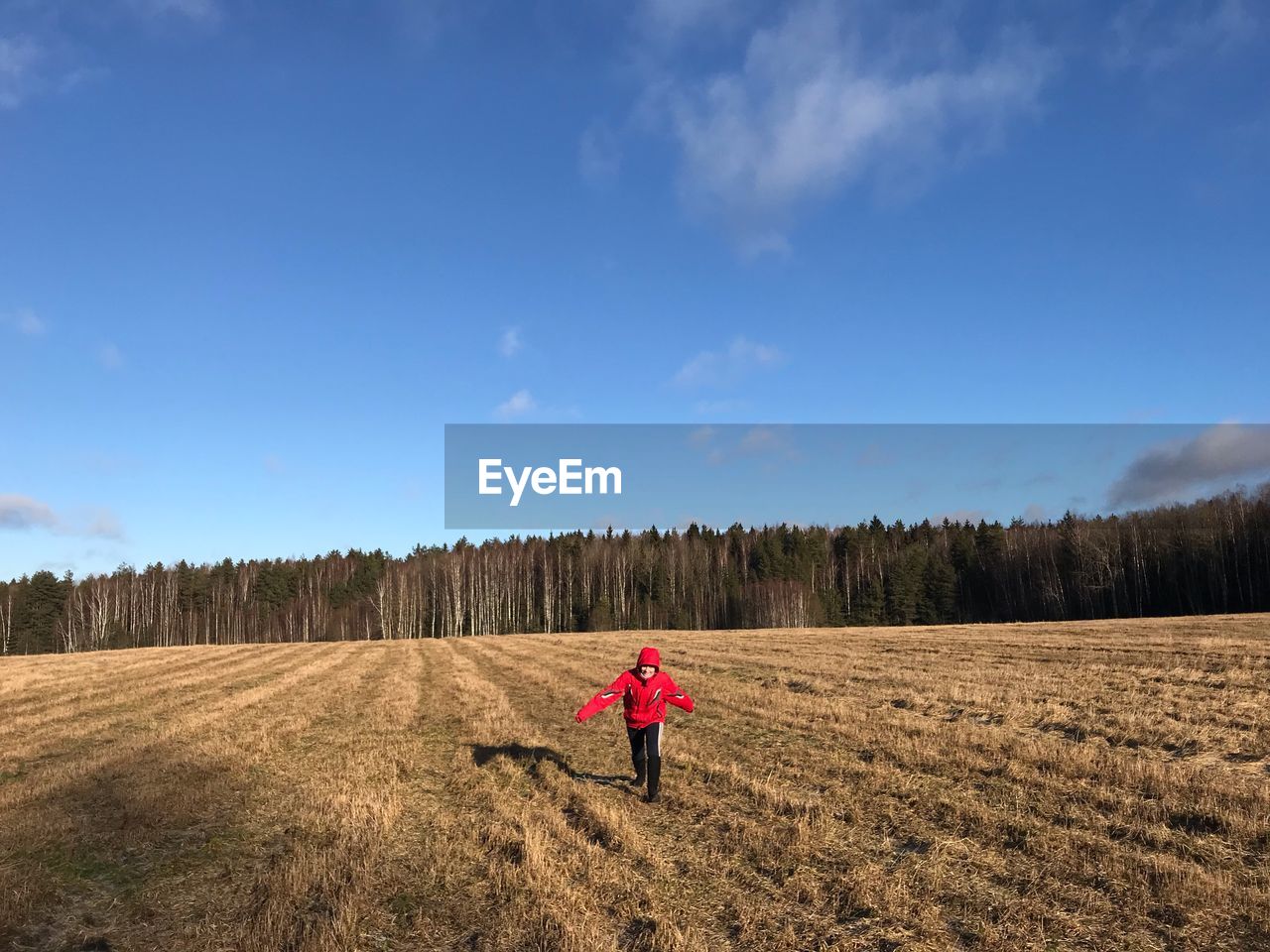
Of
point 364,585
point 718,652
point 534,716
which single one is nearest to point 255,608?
point 364,585

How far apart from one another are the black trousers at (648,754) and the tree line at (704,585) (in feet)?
261

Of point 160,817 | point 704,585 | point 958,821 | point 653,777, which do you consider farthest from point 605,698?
point 704,585

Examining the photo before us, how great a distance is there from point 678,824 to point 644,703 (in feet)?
6.46

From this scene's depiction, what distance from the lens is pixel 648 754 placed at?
1107cm

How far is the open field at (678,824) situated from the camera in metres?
6.70

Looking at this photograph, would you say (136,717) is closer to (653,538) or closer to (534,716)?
(534,716)

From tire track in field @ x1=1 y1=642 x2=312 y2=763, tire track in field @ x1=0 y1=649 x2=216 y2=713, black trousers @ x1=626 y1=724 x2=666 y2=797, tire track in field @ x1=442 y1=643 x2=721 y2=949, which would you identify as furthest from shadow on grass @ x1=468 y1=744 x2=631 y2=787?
tire track in field @ x1=0 y1=649 x2=216 y2=713

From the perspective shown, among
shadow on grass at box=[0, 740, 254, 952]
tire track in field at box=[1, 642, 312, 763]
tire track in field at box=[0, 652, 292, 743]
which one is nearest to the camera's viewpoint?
shadow on grass at box=[0, 740, 254, 952]

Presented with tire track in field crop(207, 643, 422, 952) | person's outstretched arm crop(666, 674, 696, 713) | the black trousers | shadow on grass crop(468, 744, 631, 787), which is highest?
person's outstretched arm crop(666, 674, 696, 713)

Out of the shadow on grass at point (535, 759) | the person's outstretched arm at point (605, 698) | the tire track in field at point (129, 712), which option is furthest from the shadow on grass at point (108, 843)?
the person's outstretched arm at point (605, 698)

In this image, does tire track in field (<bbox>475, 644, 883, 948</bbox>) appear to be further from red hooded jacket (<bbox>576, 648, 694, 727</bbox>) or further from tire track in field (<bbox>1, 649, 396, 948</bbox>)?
tire track in field (<bbox>1, 649, 396, 948</bbox>)

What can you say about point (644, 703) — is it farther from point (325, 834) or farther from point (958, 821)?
point (325, 834)

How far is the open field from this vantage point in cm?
670

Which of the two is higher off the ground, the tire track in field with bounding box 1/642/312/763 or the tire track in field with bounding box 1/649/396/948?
the tire track in field with bounding box 1/649/396/948
